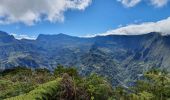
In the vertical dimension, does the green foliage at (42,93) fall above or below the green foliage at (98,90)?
above

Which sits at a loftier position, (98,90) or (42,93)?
(42,93)

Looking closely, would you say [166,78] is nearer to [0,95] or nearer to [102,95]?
[102,95]

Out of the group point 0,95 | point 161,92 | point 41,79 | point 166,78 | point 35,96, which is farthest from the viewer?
point 41,79

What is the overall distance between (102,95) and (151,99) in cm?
1399

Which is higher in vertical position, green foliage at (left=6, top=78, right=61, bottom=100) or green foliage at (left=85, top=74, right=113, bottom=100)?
green foliage at (left=6, top=78, right=61, bottom=100)

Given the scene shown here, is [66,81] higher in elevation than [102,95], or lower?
higher

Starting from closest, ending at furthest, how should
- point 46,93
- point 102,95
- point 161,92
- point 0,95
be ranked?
point 46,93 < point 0,95 < point 161,92 < point 102,95

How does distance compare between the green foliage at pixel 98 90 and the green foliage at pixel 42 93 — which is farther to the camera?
the green foliage at pixel 98 90

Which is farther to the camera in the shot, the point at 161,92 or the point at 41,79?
the point at 41,79

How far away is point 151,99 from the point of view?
52844 millimetres

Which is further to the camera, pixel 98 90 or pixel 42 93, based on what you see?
pixel 98 90

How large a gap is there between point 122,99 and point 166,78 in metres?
26.9

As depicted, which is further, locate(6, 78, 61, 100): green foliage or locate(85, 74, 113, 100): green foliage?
locate(85, 74, 113, 100): green foliage

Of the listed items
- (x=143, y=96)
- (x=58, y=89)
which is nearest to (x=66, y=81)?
(x=58, y=89)
